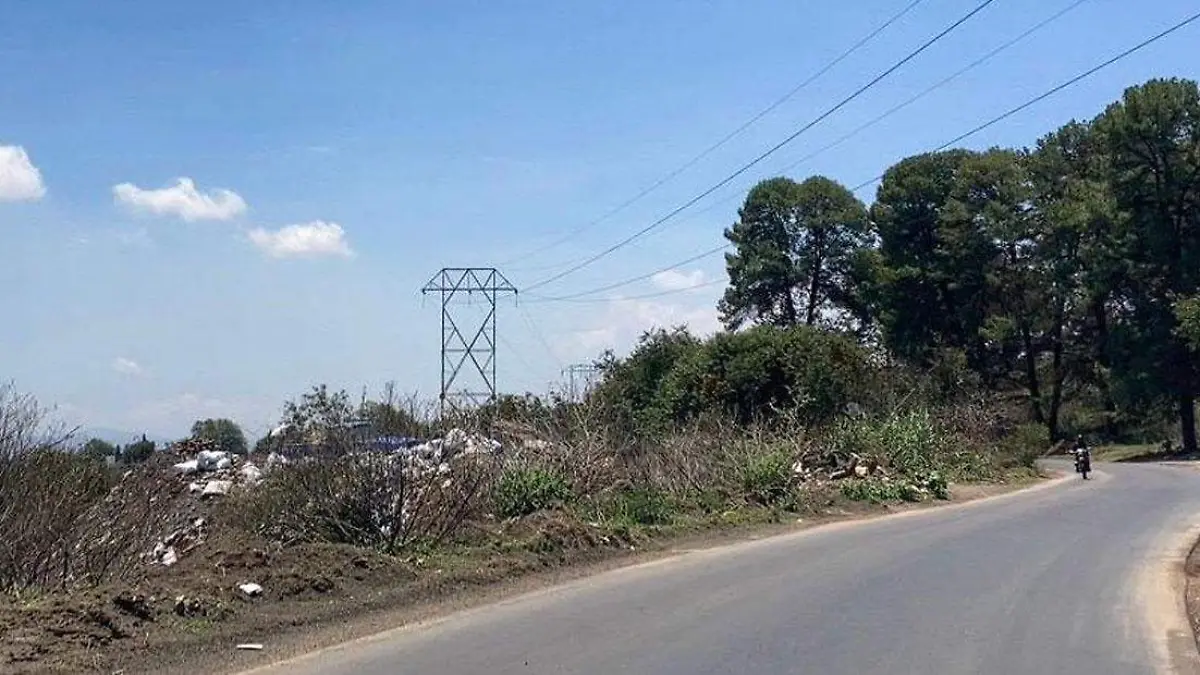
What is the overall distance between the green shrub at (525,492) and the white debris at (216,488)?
4256mm

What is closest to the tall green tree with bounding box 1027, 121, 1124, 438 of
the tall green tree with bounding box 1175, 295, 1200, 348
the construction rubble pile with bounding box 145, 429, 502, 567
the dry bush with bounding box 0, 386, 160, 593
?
the tall green tree with bounding box 1175, 295, 1200, 348

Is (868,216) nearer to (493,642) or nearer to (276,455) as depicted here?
(276,455)

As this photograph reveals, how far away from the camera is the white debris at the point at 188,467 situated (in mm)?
22248

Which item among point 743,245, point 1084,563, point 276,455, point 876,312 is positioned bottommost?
point 1084,563

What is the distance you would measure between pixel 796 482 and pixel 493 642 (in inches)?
683

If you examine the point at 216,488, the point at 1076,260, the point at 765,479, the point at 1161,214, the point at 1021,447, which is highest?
the point at 1161,214

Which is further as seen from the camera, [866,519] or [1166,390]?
[1166,390]

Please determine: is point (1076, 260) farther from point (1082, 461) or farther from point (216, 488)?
point (216, 488)

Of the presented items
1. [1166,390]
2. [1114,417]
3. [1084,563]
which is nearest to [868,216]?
[1114,417]

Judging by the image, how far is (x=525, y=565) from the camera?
56.1ft

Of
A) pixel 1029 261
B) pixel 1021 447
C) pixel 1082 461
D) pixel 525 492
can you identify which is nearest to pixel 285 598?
pixel 525 492

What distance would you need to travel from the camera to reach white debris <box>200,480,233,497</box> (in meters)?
20.9

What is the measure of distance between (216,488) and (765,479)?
11.3 m

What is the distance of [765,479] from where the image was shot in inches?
1071
